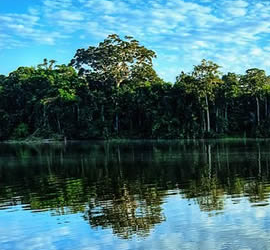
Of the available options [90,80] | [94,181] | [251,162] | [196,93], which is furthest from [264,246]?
[90,80]

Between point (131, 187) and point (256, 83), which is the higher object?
point (256, 83)

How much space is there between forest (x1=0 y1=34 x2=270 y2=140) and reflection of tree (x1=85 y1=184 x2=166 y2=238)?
5530 cm

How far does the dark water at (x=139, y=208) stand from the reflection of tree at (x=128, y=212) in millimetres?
36

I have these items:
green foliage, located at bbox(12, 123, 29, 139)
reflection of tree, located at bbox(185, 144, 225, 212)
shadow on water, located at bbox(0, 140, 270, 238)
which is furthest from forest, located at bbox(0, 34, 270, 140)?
reflection of tree, located at bbox(185, 144, 225, 212)

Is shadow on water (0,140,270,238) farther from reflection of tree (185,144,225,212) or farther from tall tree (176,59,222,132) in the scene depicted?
tall tree (176,59,222,132)

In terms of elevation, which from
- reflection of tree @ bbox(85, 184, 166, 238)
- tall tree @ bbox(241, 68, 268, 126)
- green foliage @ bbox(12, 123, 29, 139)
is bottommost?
reflection of tree @ bbox(85, 184, 166, 238)

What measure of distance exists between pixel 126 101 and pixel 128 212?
6674 centimetres

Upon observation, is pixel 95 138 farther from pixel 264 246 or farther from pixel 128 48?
pixel 264 246

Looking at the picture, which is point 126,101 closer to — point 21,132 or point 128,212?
point 21,132

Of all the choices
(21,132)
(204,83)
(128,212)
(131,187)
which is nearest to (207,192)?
(131,187)

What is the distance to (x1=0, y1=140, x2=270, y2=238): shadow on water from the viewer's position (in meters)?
18.1

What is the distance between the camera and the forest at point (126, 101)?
252 feet

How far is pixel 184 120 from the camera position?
79.1m

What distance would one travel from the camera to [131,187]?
2461 centimetres
